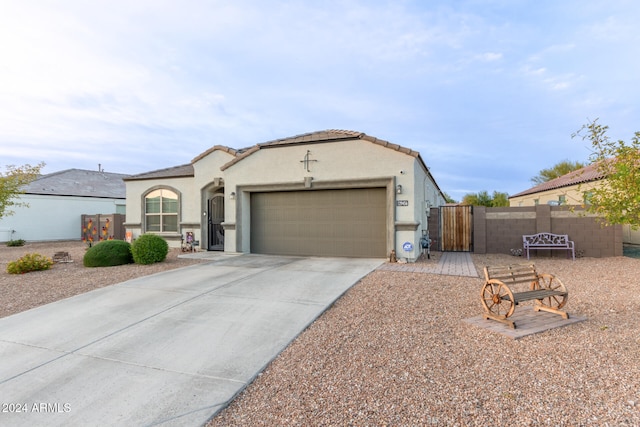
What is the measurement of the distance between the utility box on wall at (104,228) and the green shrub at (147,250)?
1040 cm

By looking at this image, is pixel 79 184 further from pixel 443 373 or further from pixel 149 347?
pixel 443 373

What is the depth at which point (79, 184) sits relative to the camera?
24516 millimetres

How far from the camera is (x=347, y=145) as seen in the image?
35.9 feet

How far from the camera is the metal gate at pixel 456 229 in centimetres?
1381

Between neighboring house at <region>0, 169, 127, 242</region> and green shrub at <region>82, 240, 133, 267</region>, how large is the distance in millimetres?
14188

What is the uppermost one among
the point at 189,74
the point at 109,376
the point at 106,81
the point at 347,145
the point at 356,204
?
the point at 189,74

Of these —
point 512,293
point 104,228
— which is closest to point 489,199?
point 512,293

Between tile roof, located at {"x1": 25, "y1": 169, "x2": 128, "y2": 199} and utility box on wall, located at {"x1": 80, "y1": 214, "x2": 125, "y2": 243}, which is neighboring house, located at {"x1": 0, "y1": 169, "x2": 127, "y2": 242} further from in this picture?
utility box on wall, located at {"x1": 80, "y1": 214, "x2": 125, "y2": 243}

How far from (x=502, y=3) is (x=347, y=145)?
563cm

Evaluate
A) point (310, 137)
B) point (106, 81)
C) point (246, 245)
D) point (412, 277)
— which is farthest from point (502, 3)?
point (106, 81)

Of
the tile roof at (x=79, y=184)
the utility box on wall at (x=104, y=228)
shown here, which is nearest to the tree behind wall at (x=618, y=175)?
the utility box on wall at (x=104, y=228)

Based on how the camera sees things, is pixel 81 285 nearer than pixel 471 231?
Yes

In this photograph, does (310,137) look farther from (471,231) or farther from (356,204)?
(471,231)

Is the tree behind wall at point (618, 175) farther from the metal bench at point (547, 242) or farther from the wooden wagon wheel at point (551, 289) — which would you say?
the metal bench at point (547, 242)
